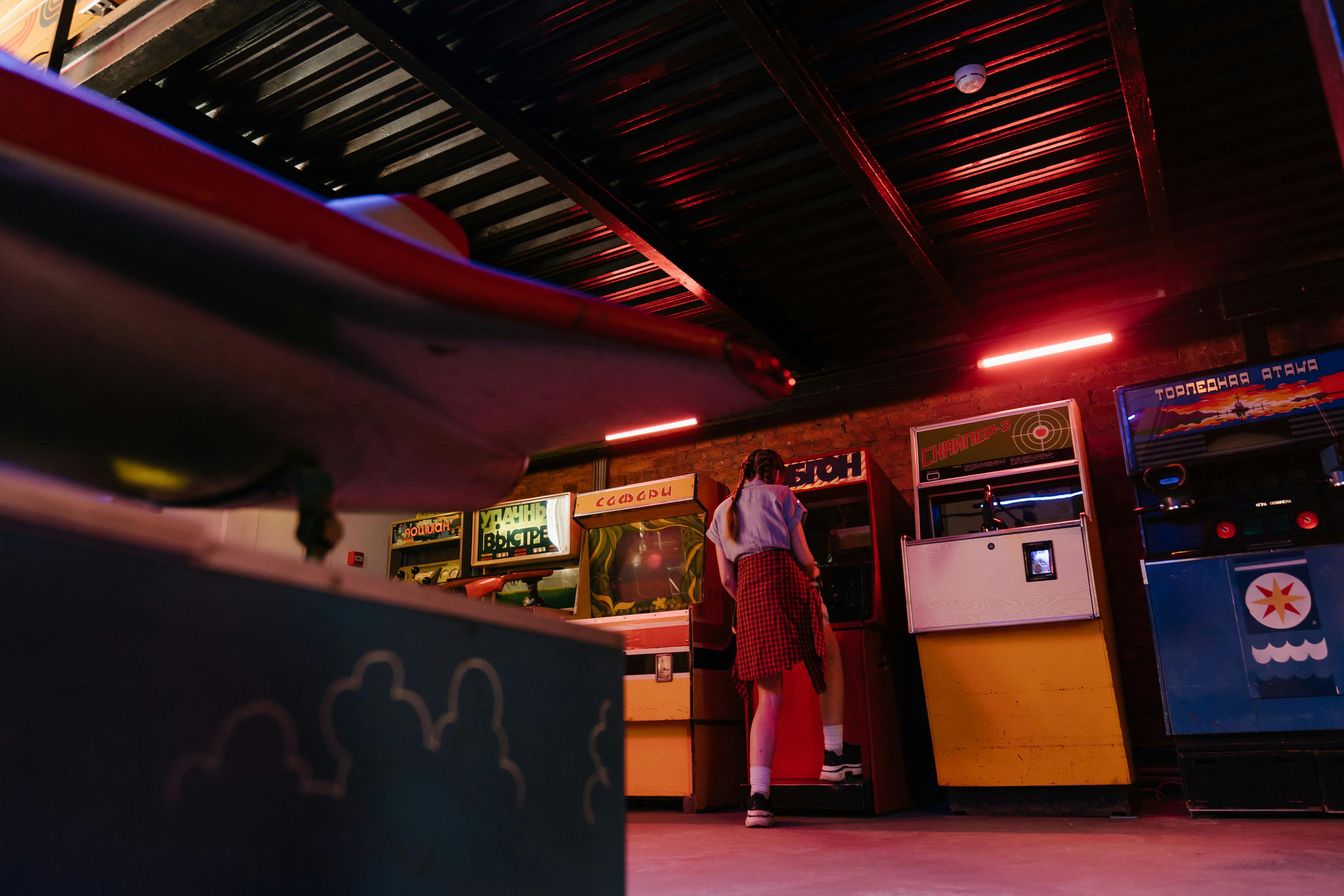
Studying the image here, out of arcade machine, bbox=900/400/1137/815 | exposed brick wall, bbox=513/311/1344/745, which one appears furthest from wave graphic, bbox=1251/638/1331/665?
A: exposed brick wall, bbox=513/311/1344/745

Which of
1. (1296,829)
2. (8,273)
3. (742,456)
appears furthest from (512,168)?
(1296,829)

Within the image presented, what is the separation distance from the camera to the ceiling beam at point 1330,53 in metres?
0.81

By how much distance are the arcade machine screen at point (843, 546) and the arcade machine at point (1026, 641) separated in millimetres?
339

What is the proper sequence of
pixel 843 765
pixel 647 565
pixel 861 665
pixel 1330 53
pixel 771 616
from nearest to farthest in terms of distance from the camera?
1. pixel 1330 53
2. pixel 771 616
3. pixel 843 765
4. pixel 861 665
5. pixel 647 565

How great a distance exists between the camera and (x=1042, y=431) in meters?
4.25

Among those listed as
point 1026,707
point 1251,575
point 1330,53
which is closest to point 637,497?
point 1026,707

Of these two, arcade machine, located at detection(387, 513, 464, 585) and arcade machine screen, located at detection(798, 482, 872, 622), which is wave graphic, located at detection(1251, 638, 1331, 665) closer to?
arcade machine screen, located at detection(798, 482, 872, 622)

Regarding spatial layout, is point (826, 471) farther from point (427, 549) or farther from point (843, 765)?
point (427, 549)

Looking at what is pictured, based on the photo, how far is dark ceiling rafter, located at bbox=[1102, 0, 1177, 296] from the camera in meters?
2.96

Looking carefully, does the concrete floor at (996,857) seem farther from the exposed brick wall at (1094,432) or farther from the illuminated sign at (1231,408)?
the illuminated sign at (1231,408)

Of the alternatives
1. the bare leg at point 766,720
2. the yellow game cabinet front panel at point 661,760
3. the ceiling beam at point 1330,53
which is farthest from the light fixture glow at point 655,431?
the ceiling beam at point 1330,53

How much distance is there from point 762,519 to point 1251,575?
80.9 inches

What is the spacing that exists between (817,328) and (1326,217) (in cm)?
273

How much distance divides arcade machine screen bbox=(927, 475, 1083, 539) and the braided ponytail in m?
0.92
